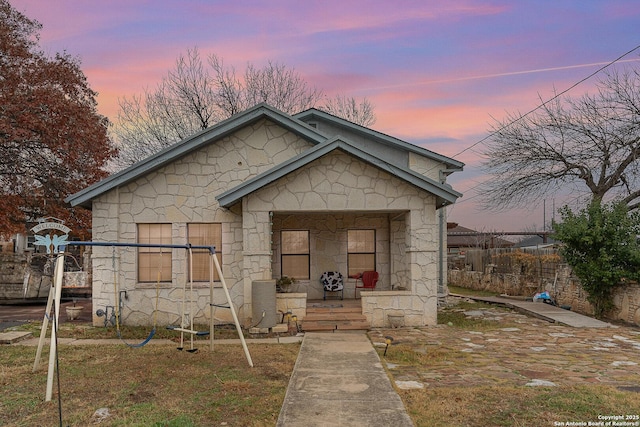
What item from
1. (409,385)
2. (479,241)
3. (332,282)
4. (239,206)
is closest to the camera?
(409,385)

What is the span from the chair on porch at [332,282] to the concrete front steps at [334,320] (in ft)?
6.19

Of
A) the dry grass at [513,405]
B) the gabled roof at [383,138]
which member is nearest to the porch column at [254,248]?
the gabled roof at [383,138]

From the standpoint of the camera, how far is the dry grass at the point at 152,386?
6320mm

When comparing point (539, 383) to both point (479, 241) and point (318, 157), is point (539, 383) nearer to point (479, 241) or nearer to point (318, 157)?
point (318, 157)

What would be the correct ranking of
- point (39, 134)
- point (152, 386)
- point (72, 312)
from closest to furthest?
point (152, 386) < point (72, 312) < point (39, 134)

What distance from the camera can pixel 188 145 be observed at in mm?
13117

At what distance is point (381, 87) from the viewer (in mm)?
17797

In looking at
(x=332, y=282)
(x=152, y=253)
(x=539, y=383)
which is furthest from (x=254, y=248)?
(x=539, y=383)

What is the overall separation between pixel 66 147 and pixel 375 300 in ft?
45.3

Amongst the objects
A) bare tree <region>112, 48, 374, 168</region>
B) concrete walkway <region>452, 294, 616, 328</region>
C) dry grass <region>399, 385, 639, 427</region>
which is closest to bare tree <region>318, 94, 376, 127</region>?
bare tree <region>112, 48, 374, 168</region>

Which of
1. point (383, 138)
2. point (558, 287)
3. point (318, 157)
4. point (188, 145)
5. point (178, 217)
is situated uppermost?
point (383, 138)

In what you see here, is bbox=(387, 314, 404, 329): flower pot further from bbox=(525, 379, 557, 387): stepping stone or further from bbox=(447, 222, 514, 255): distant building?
bbox=(447, 222, 514, 255): distant building

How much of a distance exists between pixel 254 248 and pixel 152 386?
5.34m

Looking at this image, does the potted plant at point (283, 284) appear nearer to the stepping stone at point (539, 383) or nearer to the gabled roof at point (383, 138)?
the gabled roof at point (383, 138)
